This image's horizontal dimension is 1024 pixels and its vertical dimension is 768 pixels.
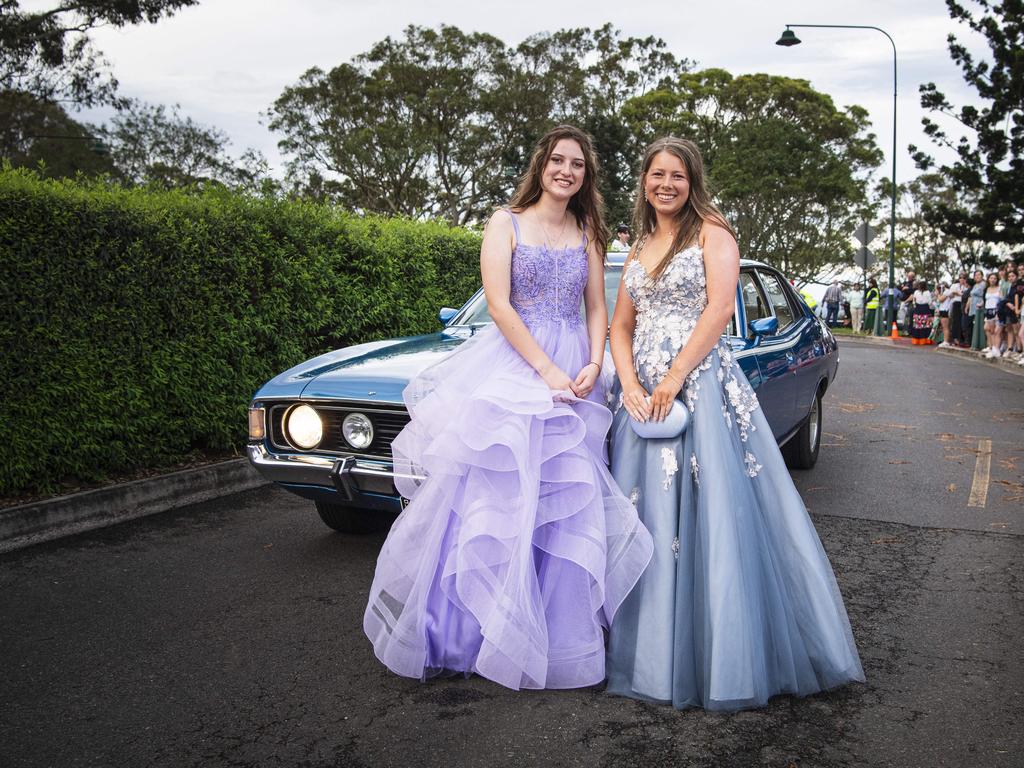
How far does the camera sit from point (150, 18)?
24906 mm

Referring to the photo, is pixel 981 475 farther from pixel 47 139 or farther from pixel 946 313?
pixel 47 139

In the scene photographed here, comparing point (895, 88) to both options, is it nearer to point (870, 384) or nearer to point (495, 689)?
point (870, 384)

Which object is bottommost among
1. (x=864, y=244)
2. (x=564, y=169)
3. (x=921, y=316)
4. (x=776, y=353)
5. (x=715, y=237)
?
(x=921, y=316)

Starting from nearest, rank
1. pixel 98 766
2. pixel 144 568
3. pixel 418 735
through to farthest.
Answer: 1. pixel 98 766
2. pixel 418 735
3. pixel 144 568

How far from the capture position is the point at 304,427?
4543 mm

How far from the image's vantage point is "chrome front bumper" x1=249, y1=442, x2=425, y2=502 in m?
4.23

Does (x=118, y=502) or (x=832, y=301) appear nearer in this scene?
(x=118, y=502)

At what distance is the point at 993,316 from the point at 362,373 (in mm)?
17120

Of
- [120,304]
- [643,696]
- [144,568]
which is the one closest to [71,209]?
[120,304]

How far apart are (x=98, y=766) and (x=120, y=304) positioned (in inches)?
158

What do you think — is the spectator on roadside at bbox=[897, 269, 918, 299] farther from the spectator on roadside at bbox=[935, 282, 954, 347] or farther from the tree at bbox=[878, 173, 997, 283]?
the tree at bbox=[878, 173, 997, 283]

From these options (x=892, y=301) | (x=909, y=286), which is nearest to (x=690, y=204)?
(x=909, y=286)

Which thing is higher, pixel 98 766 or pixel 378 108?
pixel 378 108

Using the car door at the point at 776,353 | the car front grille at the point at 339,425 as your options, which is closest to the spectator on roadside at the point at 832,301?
the car door at the point at 776,353
